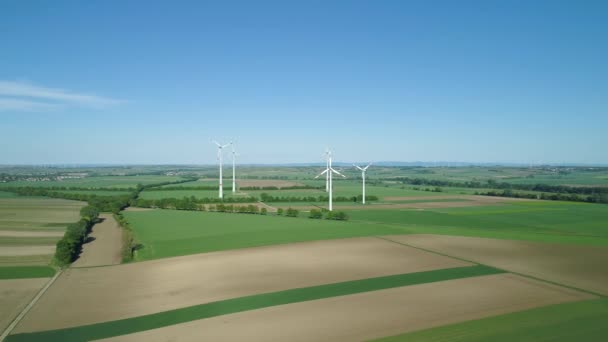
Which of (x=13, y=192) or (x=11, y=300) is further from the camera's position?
(x=13, y=192)

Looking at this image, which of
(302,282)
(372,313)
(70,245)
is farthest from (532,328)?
(70,245)

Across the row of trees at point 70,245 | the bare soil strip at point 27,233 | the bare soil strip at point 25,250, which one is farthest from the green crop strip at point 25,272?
the bare soil strip at point 27,233

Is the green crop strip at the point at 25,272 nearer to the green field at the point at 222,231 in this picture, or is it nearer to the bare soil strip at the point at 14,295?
the bare soil strip at the point at 14,295

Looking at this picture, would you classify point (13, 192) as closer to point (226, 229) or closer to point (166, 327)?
point (226, 229)

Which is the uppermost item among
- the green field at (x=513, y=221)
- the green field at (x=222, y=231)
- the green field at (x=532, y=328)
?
the green field at (x=532, y=328)

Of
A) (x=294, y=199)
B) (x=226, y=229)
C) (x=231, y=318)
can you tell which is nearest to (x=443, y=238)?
(x=226, y=229)

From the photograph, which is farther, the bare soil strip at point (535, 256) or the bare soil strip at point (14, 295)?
the bare soil strip at point (535, 256)
